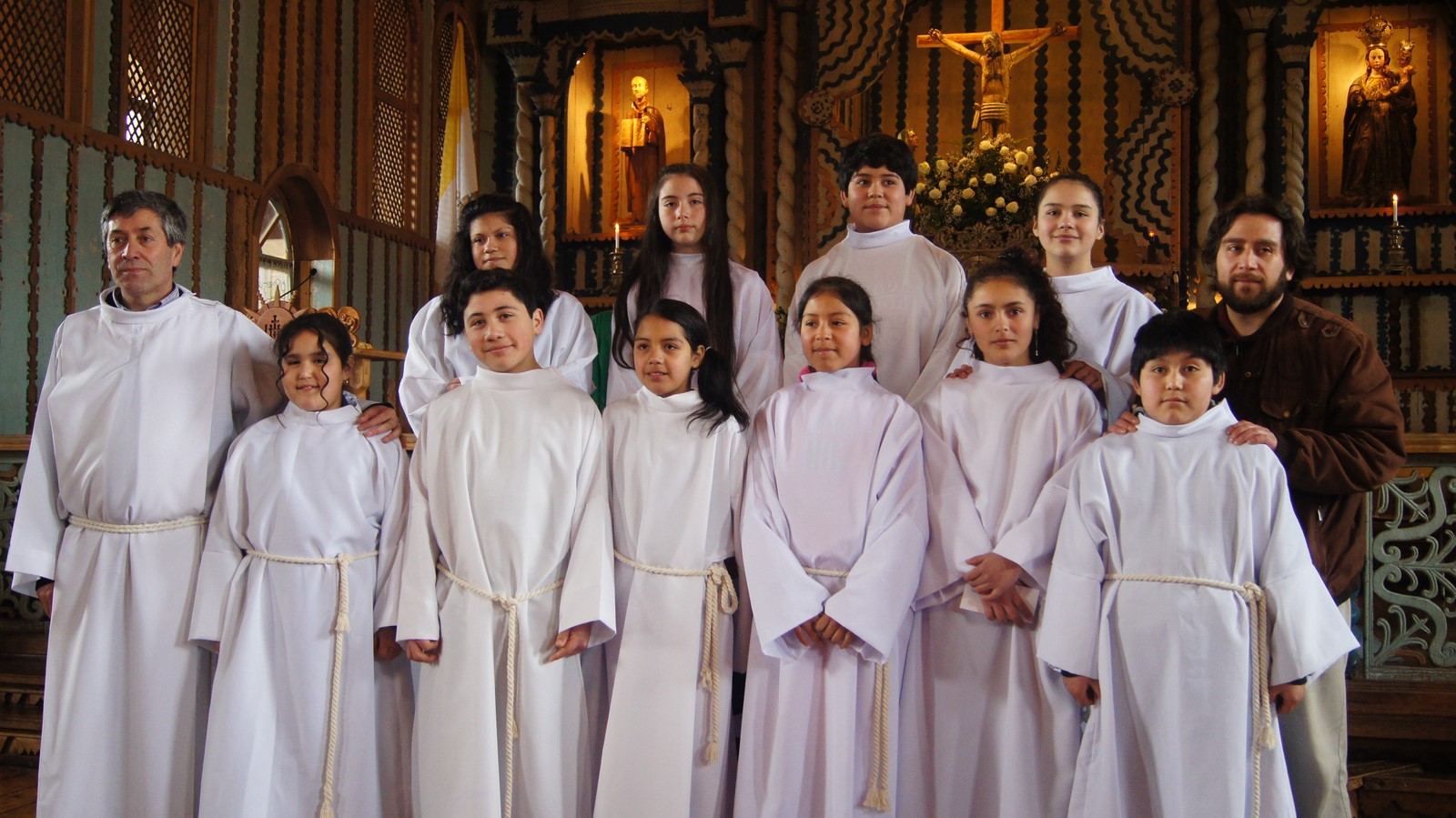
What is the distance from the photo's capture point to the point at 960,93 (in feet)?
27.3

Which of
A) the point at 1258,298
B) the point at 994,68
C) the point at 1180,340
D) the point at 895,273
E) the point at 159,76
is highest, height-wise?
the point at 994,68

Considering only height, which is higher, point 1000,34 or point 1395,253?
point 1000,34

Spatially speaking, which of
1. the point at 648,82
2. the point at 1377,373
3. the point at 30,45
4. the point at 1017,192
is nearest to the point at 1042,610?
the point at 1377,373

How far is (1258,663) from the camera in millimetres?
2355

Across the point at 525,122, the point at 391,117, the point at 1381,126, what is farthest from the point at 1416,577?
the point at 391,117

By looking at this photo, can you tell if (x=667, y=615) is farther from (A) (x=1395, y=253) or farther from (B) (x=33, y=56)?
(A) (x=1395, y=253)

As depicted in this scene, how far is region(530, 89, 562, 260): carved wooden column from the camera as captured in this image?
331 inches

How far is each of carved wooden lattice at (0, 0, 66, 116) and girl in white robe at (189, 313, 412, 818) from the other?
4.09m

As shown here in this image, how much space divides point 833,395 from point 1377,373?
1.19m

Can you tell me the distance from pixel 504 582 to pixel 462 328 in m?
0.79

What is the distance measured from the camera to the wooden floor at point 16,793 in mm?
3414

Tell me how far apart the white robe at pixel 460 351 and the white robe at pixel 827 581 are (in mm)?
690

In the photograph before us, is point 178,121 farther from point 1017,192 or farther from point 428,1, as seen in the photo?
point 1017,192

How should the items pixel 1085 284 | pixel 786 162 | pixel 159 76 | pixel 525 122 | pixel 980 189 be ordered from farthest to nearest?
pixel 525 122 < pixel 786 162 < pixel 159 76 < pixel 980 189 < pixel 1085 284
